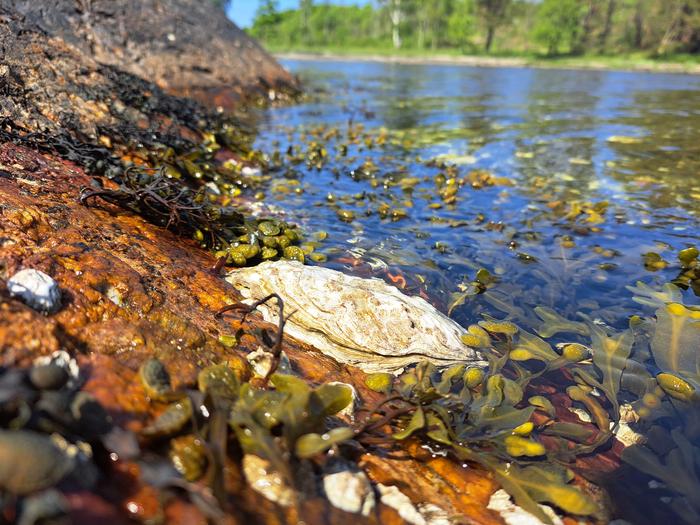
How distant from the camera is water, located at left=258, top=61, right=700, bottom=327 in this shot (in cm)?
329

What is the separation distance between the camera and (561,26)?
54.4 m

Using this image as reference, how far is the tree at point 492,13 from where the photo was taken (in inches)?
2404

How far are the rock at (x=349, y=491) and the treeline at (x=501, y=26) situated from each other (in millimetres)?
58473

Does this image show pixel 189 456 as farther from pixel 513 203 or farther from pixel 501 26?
pixel 501 26

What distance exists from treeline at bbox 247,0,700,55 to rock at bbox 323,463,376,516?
58.5m

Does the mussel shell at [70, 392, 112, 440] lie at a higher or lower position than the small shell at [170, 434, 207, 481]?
higher

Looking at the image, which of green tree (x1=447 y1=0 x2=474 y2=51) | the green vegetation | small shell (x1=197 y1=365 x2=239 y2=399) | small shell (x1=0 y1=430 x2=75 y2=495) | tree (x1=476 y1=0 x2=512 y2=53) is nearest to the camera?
small shell (x1=0 y1=430 x2=75 y2=495)

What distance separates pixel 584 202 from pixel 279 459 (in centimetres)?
489

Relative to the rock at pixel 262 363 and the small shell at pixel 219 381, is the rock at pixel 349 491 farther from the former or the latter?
the rock at pixel 262 363

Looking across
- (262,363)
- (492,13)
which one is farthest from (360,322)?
(492,13)

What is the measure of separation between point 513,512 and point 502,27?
252ft

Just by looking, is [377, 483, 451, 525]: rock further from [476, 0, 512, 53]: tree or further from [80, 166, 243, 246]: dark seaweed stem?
[476, 0, 512, 53]: tree

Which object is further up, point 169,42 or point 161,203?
point 169,42

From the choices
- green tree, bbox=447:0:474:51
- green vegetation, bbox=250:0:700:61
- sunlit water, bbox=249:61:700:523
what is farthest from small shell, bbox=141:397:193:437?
green tree, bbox=447:0:474:51
